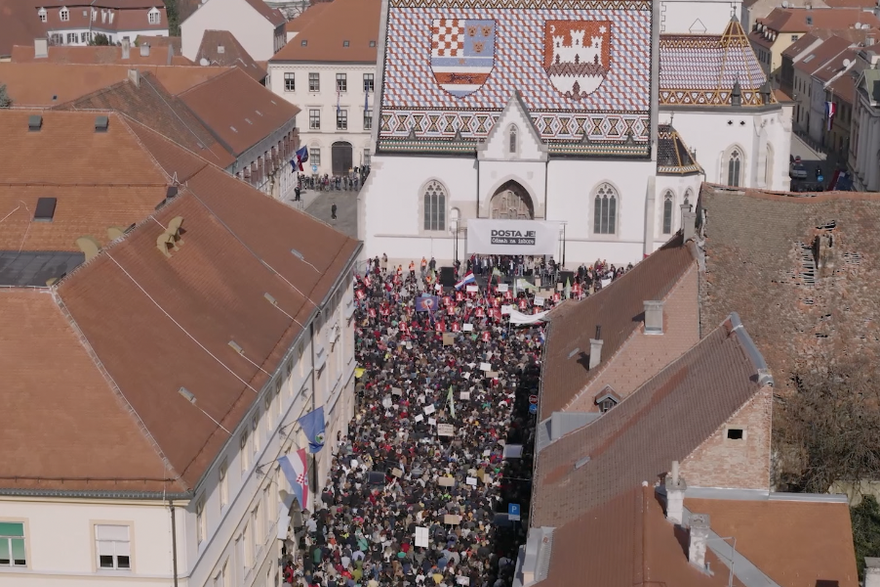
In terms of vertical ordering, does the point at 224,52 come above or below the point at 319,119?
above

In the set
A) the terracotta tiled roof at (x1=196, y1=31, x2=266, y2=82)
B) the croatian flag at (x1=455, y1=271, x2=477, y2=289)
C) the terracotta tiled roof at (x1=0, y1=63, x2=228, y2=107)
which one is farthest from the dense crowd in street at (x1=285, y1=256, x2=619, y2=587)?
the terracotta tiled roof at (x1=196, y1=31, x2=266, y2=82)

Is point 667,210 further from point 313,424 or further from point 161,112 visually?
point 313,424

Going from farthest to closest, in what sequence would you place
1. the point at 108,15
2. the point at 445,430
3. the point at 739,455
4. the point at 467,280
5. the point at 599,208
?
the point at 108,15
the point at 599,208
the point at 467,280
the point at 445,430
the point at 739,455

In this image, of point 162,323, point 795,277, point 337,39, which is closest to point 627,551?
point 162,323

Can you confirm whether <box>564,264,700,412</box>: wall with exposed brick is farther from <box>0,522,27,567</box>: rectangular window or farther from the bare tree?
<box>0,522,27,567</box>: rectangular window

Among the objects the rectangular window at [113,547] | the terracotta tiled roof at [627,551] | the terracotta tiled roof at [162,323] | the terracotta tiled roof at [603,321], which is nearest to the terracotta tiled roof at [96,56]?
the terracotta tiled roof at [162,323]

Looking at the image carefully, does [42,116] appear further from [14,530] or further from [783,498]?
[783,498]

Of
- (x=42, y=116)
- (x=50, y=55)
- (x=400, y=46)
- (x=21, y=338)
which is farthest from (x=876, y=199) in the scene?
(x=50, y=55)

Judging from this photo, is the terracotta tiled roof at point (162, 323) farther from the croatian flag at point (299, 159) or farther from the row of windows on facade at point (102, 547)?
the croatian flag at point (299, 159)
